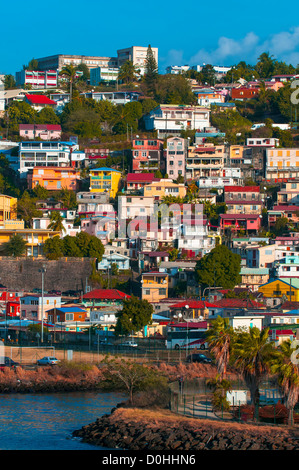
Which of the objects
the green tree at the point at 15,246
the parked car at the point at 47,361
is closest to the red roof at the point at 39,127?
the green tree at the point at 15,246

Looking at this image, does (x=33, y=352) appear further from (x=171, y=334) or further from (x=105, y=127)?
(x=105, y=127)

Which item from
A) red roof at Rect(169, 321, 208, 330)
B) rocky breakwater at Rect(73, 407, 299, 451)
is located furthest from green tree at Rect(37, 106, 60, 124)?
rocky breakwater at Rect(73, 407, 299, 451)

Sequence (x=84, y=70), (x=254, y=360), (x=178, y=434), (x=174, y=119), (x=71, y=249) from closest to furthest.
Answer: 1. (x=178, y=434)
2. (x=254, y=360)
3. (x=71, y=249)
4. (x=174, y=119)
5. (x=84, y=70)

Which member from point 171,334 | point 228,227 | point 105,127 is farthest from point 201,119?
point 171,334

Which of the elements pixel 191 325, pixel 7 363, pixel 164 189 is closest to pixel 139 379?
pixel 7 363

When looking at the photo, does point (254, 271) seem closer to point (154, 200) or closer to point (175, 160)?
point (154, 200)

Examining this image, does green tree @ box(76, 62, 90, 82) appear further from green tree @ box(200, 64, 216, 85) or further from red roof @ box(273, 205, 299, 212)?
red roof @ box(273, 205, 299, 212)

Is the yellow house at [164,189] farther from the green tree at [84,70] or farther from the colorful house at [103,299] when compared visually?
the green tree at [84,70]
